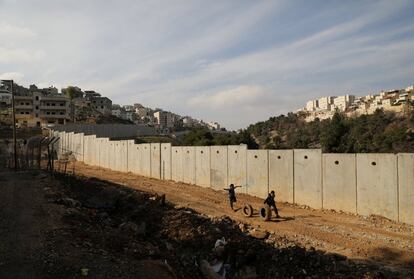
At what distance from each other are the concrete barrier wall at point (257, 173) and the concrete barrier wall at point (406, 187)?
707 cm

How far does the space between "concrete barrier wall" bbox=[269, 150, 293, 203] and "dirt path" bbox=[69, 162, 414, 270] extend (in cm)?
81

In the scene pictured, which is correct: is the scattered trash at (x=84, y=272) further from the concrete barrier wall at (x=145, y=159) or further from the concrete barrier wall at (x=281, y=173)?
the concrete barrier wall at (x=145, y=159)

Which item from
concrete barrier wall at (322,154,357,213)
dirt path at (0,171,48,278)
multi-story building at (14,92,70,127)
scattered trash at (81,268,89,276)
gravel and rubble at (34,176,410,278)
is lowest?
gravel and rubble at (34,176,410,278)

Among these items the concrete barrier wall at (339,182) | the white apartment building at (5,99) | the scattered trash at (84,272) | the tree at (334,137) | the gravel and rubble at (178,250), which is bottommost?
the gravel and rubble at (178,250)

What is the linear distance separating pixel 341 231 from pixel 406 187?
293 centimetres

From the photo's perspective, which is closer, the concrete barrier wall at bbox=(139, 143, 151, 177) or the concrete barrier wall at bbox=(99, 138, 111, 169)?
the concrete barrier wall at bbox=(139, 143, 151, 177)

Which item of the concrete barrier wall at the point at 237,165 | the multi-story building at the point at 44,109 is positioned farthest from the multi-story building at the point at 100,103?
the concrete barrier wall at the point at 237,165

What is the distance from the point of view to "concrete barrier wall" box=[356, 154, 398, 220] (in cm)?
1472

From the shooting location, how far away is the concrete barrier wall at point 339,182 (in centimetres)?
1617

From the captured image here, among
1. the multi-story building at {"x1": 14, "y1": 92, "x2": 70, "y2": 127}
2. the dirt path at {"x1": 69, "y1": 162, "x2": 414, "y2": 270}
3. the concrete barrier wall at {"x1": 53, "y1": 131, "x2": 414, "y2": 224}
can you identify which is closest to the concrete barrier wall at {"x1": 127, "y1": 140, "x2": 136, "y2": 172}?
the concrete barrier wall at {"x1": 53, "y1": 131, "x2": 414, "y2": 224}

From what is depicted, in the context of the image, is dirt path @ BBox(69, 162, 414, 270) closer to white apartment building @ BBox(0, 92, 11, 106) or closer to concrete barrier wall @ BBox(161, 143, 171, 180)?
concrete barrier wall @ BBox(161, 143, 171, 180)

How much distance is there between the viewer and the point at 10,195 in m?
18.3

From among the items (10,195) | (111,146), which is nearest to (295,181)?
(10,195)

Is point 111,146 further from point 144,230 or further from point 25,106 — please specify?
point 25,106
